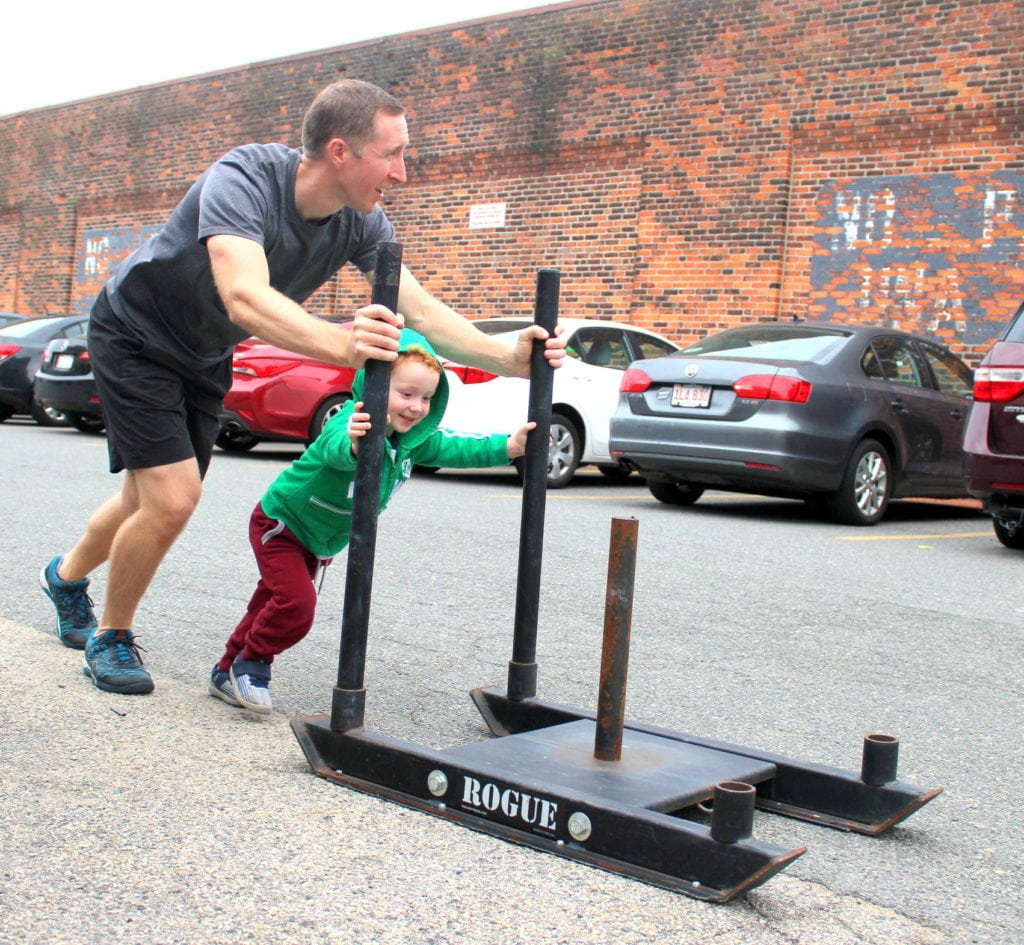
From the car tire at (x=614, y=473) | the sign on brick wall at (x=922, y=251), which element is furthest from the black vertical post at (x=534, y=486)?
the sign on brick wall at (x=922, y=251)

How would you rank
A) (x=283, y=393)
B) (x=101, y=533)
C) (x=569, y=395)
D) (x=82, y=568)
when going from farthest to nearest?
(x=283, y=393) → (x=569, y=395) → (x=82, y=568) → (x=101, y=533)

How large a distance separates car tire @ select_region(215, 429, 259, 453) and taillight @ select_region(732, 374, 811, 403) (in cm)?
586

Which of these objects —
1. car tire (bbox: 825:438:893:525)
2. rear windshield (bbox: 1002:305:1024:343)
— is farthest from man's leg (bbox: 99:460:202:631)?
car tire (bbox: 825:438:893:525)

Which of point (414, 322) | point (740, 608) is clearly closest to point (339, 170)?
point (414, 322)

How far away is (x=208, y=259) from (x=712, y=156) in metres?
13.0

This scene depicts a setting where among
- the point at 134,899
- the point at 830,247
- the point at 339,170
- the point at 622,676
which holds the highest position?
the point at 830,247

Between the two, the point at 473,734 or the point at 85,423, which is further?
the point at 85,423

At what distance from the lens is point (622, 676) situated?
324 centimetres

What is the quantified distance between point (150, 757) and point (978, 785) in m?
2.26

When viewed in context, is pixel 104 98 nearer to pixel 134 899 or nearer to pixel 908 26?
pixel 908 26

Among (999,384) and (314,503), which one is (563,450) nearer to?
(999,384)

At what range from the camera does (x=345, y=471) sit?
3.77 meters

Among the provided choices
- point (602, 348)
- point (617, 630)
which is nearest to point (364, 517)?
point (617, 630)

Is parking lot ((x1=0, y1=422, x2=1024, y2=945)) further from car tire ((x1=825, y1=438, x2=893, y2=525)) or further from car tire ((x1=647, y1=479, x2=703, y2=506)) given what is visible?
car tire ((x1=647, y1=479, x2=703, y2=506))
